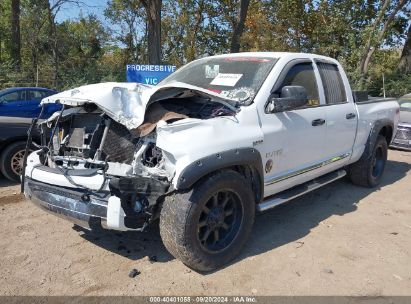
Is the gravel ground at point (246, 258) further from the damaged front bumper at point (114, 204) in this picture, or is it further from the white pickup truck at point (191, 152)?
the damaged front bumper at point (114, 204)

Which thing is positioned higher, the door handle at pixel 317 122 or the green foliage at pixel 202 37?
the green foliage at pixel 202 37

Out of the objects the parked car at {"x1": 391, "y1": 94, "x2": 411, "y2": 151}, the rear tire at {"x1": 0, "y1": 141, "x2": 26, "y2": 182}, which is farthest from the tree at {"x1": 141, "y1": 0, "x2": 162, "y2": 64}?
the rear tire at {"x1": 0, "y1": 141, "x2": 26, "y2": 182}

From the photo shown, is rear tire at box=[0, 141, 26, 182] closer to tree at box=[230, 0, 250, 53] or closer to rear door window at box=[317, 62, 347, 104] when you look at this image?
rear door window at box=[317, 62, 347, 104]

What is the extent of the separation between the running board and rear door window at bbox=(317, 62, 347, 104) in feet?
3.24

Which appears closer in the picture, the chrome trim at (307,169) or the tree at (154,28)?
the chrome trim at (307,169)

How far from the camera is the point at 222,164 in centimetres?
354

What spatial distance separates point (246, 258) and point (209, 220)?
2.05ft

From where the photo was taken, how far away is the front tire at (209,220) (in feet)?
11.2

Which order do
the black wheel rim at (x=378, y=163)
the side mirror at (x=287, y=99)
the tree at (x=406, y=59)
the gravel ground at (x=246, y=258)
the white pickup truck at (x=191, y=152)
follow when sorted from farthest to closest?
the tree at (x=406, y=59), the black wheel rim at (x=378, y=163), the side mirror at (x=287, y=99), the gravel ground at (x=246, y=258), the white pickup truck at (x=191, y=152)

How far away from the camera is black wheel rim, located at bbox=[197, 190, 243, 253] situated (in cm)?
369

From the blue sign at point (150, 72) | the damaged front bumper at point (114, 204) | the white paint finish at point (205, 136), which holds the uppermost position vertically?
the blue sign at point (150, 72)

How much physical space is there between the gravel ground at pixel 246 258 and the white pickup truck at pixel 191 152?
0.95ft

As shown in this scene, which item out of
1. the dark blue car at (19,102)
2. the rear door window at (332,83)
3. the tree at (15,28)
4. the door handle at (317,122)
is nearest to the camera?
the door handle at (317,122)

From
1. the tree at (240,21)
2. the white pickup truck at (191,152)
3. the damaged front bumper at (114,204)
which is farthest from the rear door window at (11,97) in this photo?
the tree at (240,21)
